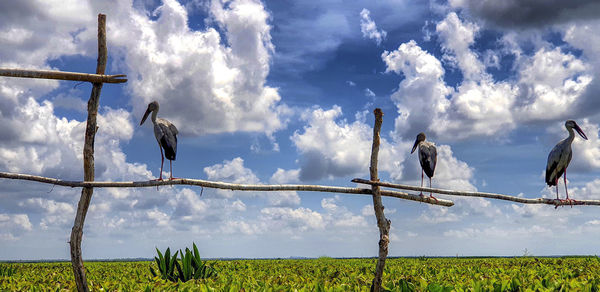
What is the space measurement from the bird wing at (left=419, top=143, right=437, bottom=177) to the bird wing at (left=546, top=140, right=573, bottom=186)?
3120mm

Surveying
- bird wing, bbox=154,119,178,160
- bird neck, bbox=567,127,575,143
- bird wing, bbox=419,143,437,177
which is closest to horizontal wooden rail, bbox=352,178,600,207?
bird wing, bbox=419,143,437,177

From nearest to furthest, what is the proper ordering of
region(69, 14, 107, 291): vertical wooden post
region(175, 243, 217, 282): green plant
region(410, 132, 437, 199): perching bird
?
region(69, 14, 107, 291): vertical wooden post
region(175, 243, 217, 282): green plant
region(410, 132, 437, 199): perching bird

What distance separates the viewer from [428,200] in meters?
7.21

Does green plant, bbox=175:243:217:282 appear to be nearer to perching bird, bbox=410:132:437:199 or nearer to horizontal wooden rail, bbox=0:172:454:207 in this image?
horizontal wooden rail, bbox=0:172:454:207

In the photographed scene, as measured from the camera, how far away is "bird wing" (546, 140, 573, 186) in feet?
37.8

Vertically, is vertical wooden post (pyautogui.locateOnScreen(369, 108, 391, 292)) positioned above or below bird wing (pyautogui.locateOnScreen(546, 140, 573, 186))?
below

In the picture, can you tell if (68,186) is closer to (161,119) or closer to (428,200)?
(161,119)

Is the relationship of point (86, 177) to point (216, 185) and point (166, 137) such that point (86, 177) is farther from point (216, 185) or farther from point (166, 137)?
point (166, 137)

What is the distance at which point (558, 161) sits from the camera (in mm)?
11578

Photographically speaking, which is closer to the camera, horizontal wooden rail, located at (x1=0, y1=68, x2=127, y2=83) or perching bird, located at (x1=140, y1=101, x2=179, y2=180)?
horizontal wooden rail, located at (x1=0, y1=68, x2=127, y2=83)

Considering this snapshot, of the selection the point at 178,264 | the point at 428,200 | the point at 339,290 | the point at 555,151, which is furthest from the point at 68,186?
the point at 555,151

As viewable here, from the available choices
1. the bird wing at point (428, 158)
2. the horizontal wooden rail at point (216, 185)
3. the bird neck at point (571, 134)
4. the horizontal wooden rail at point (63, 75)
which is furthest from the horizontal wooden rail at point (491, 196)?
the horizontal wooden rail at point (63, 75)

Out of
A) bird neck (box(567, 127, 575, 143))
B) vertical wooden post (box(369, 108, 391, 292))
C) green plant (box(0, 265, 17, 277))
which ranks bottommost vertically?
green plant (box(0, 265, 17, 277))

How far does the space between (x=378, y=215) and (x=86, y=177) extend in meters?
4.20
